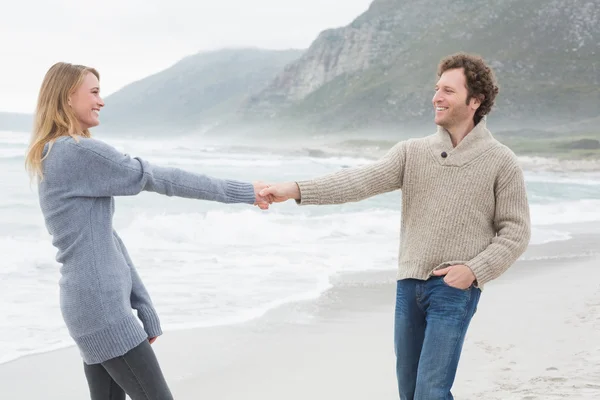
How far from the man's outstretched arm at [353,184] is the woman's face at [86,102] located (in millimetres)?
839

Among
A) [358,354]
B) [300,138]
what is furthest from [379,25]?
[358,354]

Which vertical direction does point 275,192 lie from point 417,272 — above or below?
above

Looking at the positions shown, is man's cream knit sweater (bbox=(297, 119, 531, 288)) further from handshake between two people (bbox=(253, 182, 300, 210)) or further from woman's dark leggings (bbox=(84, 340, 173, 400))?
woman's dark leggings (bbox=(84, 340, 173, 400))

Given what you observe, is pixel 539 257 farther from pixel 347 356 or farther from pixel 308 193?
pixel 308 193

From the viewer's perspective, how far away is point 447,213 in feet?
9.78

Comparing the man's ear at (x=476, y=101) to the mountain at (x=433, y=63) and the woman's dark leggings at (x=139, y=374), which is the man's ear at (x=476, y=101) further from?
the mountain at (x=433, y=63)

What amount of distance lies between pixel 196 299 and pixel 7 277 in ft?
8.62

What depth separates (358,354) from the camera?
5.93 m

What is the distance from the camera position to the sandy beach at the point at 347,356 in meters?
5.02

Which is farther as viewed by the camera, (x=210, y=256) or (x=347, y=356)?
(x=210, y=256)

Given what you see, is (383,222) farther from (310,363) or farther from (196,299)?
(310,363)

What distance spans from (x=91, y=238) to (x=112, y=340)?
0.37 meters

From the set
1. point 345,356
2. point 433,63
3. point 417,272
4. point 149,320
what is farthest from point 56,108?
point 433,63

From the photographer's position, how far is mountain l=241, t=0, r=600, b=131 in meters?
104
